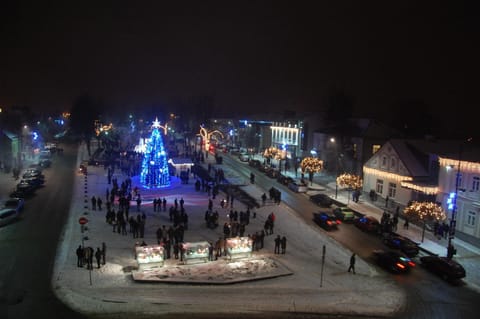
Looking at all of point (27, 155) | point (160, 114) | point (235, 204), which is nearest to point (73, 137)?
point (27, 155)

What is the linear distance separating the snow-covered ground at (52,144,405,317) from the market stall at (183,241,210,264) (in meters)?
0.45

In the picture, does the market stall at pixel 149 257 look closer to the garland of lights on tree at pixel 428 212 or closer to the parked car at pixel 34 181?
the garland of lights on tree at pixel 428 212

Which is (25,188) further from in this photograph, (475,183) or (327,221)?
(475,183)

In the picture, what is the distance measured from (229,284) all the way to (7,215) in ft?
58.7

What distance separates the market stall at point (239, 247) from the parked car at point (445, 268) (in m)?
10.1

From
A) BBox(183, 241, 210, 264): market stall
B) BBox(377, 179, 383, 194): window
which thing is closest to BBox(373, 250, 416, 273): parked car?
BBox(183, 241, 210, 264): market stall

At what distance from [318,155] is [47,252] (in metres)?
45.7

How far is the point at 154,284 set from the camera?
1875 cm

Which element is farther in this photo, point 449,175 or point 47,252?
point 449,175

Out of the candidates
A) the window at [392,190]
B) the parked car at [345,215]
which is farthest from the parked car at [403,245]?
the window at [392,190]

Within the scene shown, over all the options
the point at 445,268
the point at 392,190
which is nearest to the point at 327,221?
the point at 445,268

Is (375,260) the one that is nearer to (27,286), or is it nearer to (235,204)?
(235,204)

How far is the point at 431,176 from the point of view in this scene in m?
37.7

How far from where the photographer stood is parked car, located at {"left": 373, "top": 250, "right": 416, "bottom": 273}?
2172cm
